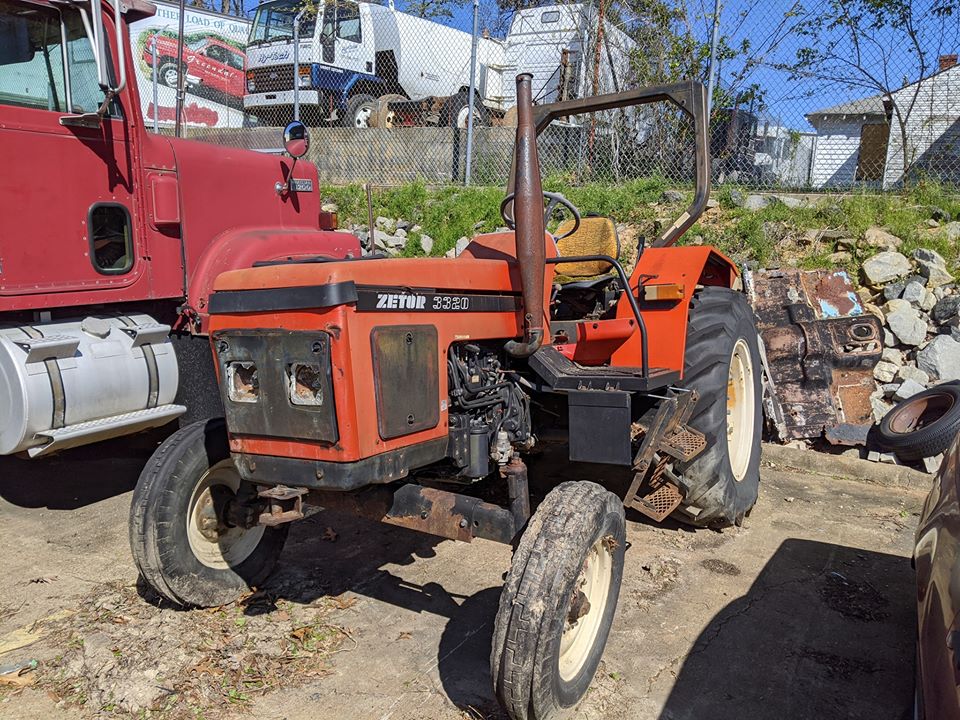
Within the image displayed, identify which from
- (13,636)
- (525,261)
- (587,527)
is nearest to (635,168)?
(525,261)

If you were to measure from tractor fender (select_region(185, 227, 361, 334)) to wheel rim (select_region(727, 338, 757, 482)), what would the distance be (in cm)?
271

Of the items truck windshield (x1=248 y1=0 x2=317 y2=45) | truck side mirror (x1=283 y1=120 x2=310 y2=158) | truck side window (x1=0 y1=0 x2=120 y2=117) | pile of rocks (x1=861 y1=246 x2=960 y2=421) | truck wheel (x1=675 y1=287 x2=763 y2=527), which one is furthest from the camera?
truck windshield (x1=248 y1=0 x2=317 y2=45)

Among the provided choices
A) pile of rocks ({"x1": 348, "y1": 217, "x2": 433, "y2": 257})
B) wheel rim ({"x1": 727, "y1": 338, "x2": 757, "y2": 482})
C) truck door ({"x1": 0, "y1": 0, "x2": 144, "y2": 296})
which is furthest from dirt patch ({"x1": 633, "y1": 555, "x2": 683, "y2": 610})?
pile of rocks ({"x1": 348, "y1": 217, "x2": 433, "y2": 257})

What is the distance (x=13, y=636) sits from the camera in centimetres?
325

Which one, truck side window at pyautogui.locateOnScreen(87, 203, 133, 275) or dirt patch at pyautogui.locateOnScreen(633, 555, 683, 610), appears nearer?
dirt patch at pyautogui.locateOnScreen(633, 555, 683, 610)

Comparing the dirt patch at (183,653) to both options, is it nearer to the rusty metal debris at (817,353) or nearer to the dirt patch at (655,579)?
the dirt patch at (655,579)

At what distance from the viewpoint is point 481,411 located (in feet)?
10.2

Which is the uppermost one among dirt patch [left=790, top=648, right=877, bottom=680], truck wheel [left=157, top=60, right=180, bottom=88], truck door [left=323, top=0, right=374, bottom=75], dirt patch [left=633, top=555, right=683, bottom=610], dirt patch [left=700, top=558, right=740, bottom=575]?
truck door [left=323, top=0, right=374, bottom=75]

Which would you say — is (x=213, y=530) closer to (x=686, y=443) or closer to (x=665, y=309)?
(x=686, y=443)

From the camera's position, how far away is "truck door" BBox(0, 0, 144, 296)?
398cm

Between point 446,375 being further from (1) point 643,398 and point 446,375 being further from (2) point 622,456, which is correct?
(1) point 643,398

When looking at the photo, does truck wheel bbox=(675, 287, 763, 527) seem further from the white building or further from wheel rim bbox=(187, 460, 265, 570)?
the white building

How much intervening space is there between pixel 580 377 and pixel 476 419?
1.44ft

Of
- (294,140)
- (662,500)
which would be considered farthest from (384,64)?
(662,500)
